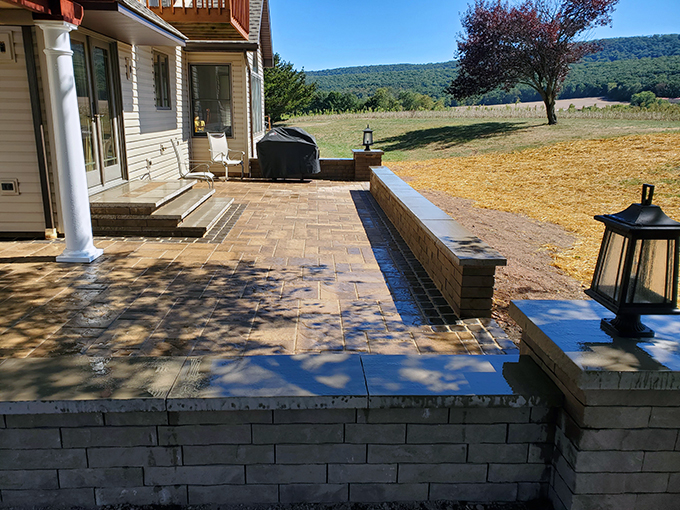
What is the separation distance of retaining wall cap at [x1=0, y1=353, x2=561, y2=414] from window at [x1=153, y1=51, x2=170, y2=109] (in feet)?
28.7

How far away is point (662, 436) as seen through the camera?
211 centimetres

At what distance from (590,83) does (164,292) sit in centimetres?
6434

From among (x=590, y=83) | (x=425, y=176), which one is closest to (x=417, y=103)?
(x=590, y=83)

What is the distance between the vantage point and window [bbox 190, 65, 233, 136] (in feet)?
40.6

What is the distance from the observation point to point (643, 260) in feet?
6.99

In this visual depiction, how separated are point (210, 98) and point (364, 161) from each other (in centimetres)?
394

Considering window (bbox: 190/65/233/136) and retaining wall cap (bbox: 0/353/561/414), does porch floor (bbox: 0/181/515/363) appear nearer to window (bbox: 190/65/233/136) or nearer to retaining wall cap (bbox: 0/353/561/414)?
retaining wall cap (bbox: 0/353/561/414)

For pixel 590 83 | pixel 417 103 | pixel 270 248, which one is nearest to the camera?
pixel 270 248

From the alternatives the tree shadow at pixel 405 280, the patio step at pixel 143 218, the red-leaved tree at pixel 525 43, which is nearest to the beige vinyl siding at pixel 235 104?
the patio step at pixel 143 218

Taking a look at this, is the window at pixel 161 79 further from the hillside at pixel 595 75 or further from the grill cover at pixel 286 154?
the hillside at pixel 595 75

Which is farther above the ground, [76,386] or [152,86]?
[152,86]

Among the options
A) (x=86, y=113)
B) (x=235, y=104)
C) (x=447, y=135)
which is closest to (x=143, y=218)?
(x=86, y=113)

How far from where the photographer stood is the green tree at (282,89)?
3664cm

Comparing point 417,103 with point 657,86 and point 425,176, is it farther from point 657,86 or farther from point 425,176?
point 425,176
